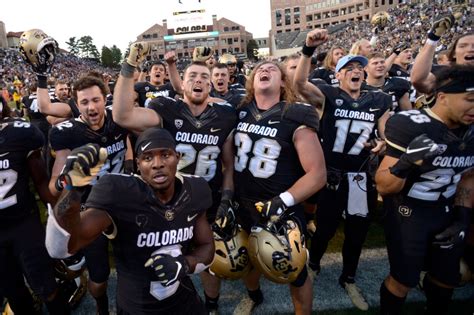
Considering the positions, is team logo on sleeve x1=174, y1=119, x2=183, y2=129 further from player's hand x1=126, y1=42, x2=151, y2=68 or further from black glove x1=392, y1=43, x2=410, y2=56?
black glove x1=392, y1=43, x2=410, y2=56

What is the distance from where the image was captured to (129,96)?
2.80 metres

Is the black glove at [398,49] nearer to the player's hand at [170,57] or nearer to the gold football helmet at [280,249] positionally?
the player's hand at [170,57]

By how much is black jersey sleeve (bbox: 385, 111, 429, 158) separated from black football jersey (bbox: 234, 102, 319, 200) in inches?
22.4

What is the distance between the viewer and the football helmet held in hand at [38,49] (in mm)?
3594

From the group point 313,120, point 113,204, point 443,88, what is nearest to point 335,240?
point 313,120

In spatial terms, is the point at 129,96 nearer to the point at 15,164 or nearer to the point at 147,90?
the point at 15,164

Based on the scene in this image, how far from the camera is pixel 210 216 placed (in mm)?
3244

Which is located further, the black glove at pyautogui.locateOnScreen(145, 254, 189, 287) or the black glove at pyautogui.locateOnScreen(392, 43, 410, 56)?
the black glove at pyautogui.locateOnScreen(392, 43, 410, 56)

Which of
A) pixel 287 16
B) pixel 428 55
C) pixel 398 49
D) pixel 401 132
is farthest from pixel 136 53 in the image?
pixel 287 16

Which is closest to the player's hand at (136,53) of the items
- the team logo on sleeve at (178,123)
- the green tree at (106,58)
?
the team logo on sleeve at (178,123)

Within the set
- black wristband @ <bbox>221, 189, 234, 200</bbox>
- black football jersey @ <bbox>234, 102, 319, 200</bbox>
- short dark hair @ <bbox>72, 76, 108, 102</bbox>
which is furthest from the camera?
short dark hair @ <bbox>72, 76, 108, 102</bbox>

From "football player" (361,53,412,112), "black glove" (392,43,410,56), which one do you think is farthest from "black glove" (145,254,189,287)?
"black glove" (392,43,410,56)

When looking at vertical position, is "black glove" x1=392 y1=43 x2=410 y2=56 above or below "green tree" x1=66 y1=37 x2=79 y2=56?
below

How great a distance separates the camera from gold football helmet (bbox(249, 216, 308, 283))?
266 centimetres
